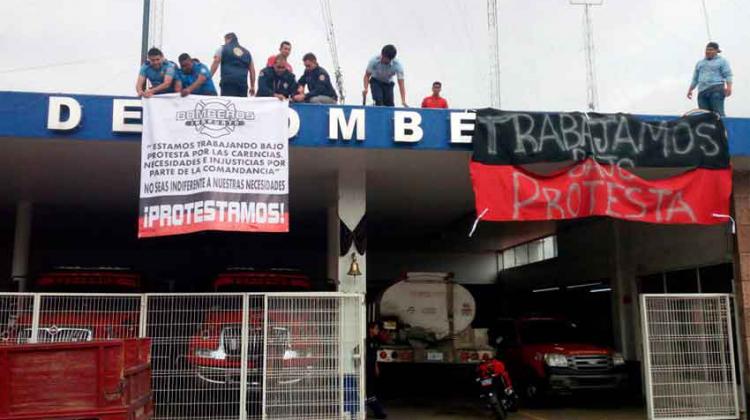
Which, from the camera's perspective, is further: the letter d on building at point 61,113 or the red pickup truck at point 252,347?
the letter d on building at point 61,113

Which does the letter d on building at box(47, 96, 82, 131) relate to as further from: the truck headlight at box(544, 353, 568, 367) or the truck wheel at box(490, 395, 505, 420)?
the truck headlight at box(544, 353, 568, 367)

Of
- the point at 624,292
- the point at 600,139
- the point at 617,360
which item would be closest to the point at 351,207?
the point at 600,139

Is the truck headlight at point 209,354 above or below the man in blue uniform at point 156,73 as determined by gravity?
below

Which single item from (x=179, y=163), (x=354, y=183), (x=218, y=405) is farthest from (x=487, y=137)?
(x=218, y=405)

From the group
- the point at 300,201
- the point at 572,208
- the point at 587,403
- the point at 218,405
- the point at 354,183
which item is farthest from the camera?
the point at 300,201

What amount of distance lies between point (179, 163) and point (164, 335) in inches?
95.3

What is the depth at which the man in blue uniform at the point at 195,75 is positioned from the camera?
444 inches

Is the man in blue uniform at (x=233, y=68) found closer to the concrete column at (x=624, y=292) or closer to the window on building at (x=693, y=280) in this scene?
the window on building at (x=693, y=280)

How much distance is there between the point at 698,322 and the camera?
11.4 m

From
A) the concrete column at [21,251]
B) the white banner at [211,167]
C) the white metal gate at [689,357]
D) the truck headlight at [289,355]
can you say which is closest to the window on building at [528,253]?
the white metal gate at [689,357]

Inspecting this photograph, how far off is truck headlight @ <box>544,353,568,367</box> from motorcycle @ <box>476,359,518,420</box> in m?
1.42

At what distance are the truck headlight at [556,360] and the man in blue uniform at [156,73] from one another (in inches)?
327

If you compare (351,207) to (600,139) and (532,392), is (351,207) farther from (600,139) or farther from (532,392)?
(532,392)

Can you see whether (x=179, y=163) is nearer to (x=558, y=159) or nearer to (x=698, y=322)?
(x=558, y=159)
